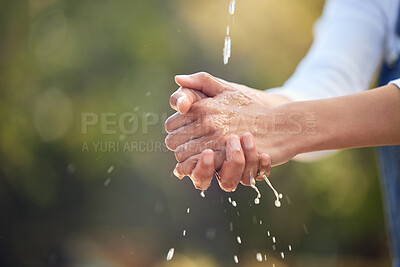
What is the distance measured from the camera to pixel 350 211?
388 centimetres

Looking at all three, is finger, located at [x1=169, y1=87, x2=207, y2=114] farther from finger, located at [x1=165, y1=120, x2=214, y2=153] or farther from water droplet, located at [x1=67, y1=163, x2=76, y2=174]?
water droplet, located at [x1=67, y1=163, x2=76, y2=174]

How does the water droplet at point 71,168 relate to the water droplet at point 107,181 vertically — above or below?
above

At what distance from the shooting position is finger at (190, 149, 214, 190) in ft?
3.86

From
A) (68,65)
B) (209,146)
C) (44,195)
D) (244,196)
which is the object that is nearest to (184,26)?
(68,65)

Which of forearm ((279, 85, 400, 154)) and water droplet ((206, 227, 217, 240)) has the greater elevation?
forearm ((279, 85, 400, 154))

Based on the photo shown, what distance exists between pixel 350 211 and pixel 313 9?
184 centimetres

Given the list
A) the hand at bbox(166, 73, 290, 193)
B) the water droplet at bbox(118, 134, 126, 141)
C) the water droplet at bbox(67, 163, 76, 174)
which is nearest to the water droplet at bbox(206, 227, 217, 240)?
the water droplet at bbox(118, 134, 126, 141)

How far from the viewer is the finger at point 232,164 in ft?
3.88

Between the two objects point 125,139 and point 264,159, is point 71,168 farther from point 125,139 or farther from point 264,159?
point 264,159

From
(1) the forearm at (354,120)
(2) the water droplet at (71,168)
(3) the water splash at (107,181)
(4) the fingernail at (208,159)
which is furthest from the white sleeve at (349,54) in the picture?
(2) the water droplet at (71,168)

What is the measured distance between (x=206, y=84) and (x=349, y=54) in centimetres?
66

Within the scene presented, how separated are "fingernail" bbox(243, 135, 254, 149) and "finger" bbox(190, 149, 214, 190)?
10 cm

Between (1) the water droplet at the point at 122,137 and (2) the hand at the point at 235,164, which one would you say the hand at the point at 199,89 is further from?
(1) the water droplet at the point at 122,137

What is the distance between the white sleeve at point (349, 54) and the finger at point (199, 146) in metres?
0.40
